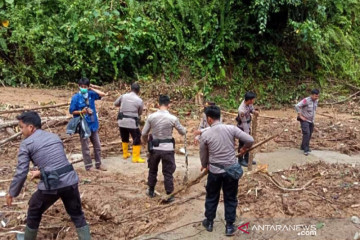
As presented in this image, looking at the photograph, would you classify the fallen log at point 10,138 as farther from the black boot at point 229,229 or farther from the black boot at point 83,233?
the black boot at point 229,229

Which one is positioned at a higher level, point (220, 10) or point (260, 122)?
point (220, 10)

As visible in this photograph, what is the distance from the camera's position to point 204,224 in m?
5.43

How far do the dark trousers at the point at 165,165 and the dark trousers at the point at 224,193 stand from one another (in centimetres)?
107

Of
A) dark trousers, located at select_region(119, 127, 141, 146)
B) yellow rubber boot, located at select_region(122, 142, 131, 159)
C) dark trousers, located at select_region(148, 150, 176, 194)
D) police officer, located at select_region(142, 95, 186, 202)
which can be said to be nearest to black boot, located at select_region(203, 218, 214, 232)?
police officer, located at select_region(142, 95, 186, 202)

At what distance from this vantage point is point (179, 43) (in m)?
14.1

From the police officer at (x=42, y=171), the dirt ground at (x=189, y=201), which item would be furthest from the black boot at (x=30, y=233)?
the dirt ground at (x=189, y=201)

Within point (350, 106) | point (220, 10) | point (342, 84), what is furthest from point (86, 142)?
point (342, 84)

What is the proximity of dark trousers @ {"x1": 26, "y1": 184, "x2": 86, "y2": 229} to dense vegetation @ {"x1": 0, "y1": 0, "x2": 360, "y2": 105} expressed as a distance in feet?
29.8

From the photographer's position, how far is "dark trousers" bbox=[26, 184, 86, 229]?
450 centimetres

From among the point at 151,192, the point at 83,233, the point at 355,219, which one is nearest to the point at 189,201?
the point at 151,192

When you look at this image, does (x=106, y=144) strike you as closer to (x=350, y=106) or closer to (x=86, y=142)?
(x=86, y=142)

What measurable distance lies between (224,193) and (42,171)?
99.1 inches

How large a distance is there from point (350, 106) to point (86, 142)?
11.3 m

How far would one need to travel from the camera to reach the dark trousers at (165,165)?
6.06m
